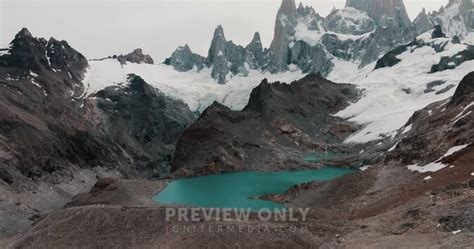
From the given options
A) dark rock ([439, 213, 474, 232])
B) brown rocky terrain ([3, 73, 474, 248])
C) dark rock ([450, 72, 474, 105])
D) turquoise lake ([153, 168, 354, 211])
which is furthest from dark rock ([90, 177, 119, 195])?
dark rock ([450, 72, 474, 105])

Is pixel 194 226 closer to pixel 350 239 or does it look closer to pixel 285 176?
pixel 350 239

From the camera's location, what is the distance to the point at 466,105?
452ft

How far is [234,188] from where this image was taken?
478 ft

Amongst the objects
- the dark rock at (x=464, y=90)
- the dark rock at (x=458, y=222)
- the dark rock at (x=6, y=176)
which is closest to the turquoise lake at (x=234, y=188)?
the dark rock at (x=464, y=90)

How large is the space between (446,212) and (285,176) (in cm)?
11231

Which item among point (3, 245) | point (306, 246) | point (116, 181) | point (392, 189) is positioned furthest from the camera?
point (116, 181)

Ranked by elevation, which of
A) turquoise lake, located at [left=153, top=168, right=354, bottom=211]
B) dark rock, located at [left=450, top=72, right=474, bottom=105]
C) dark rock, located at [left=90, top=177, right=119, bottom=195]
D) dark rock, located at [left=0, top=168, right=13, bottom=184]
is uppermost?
dark rock, located at [left=0, top=168, right=13, bottom=184]

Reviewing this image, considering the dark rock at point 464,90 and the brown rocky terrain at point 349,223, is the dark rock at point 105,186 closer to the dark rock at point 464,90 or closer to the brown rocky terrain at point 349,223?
the brown rocky terrain at point 349,223

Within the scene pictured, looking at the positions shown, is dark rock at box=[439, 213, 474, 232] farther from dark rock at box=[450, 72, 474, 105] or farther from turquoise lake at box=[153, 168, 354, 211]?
dark rock at box=[450, 72, 474, 105]

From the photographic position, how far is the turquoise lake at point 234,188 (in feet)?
380

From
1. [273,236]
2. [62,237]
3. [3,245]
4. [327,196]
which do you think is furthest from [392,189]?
[3,245]

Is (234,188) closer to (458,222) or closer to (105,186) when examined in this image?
(105,186)

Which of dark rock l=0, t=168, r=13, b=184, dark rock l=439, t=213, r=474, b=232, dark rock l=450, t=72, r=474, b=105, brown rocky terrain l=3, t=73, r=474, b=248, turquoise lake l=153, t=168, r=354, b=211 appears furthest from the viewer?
dark rock l=450, t=72, r=474, b=105

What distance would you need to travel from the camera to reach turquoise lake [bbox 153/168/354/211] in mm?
115944
